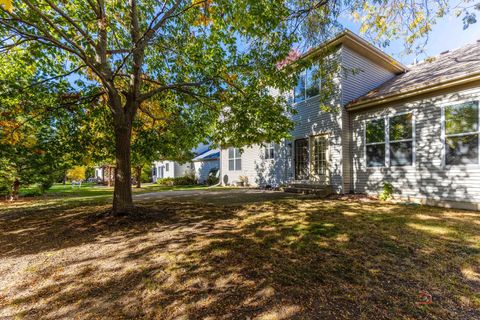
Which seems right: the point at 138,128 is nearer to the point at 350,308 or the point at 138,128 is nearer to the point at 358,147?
the point at 350,308

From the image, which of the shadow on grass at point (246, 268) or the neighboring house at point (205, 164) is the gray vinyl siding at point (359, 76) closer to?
the shadow on grass at point (246, 268)

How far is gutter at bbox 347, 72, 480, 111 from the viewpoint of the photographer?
619 centimetres

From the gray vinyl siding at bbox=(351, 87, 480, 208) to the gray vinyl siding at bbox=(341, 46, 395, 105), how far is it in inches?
52.9

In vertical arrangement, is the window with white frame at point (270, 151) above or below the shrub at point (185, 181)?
above

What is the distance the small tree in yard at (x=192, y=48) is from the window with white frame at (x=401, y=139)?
A: 3.20 meters

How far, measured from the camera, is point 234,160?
1611 centimetres

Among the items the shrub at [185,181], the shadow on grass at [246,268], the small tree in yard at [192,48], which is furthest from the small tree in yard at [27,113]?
the shrub at [185,181]

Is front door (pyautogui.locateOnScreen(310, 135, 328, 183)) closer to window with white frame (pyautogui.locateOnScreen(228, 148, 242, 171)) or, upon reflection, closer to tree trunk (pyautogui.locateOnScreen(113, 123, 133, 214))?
window with white frame (pyautogui.locateOnScreen(228, 148, 242, 171))

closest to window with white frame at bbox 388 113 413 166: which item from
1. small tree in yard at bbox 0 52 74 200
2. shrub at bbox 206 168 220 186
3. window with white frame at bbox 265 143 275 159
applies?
window with white frame at bbox 265 143 275 159

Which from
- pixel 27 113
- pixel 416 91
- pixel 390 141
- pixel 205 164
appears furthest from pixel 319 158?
pixel 205 164

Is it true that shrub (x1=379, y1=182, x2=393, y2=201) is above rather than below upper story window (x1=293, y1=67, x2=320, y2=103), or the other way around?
below

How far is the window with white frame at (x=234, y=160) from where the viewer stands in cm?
1564

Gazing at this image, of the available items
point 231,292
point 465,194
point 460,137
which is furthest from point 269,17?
point 465,194

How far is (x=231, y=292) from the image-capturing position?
2434mm
